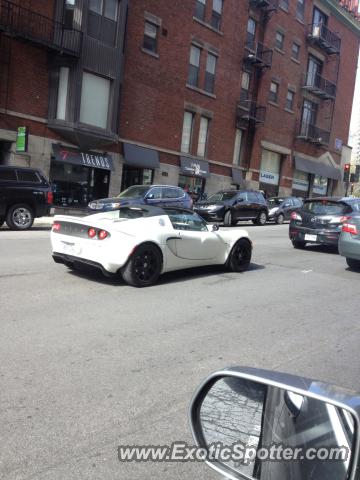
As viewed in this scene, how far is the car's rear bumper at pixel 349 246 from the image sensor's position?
390 inches

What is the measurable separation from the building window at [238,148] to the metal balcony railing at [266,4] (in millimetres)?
8243

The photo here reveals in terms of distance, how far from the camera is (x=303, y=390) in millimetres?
1508

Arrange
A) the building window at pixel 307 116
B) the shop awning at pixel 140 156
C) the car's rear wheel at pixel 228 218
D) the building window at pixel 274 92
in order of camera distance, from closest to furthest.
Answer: the car's rear wheel at pixel 228 218 → the shop awning at pixel 140 156 → the building window at pixel 274 92 → the building window at pixel 307 116

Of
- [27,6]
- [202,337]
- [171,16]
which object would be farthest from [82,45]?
[202,337]

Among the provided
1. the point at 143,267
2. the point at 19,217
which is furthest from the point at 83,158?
the point at 143,267

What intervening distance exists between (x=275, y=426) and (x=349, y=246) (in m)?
9.01

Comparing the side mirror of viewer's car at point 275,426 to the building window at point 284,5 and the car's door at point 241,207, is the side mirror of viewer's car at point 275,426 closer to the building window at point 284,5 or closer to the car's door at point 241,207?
the car's door at point 241,207

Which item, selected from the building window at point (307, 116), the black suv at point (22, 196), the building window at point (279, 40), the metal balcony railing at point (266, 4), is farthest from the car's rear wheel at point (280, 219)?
the building window at point (279, 40)

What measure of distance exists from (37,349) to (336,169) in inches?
1713

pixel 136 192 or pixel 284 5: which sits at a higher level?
pixel 284 5

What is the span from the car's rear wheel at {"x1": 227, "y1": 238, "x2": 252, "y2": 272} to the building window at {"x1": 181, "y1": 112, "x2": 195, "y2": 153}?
19423mm

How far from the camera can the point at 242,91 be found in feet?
106

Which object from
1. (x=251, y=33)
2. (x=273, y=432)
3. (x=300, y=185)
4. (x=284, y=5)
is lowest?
(x=273, y=432)

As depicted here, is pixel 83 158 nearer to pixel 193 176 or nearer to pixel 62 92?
pixel 62 92
